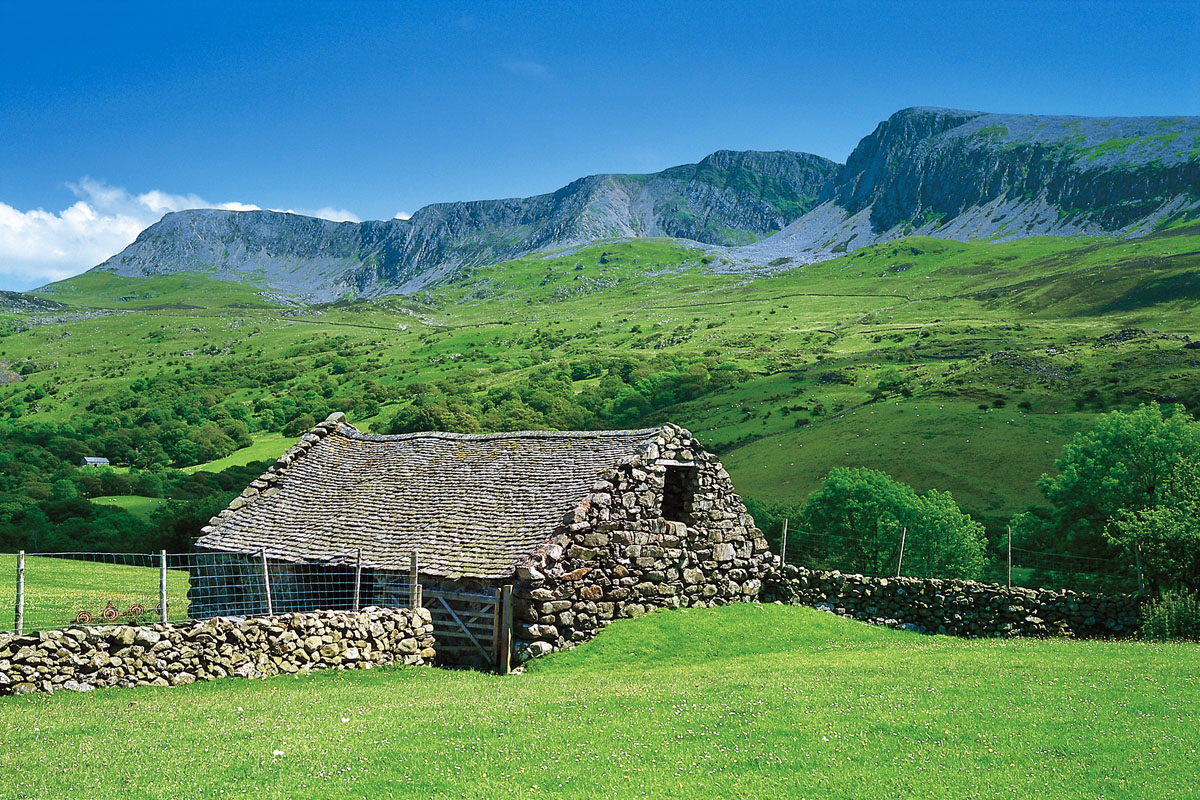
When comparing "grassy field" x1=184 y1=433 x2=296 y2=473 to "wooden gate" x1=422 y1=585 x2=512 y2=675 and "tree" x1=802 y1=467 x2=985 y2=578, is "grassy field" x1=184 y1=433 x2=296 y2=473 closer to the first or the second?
"tree" x1=802 y1=467 x2=985 y2=578

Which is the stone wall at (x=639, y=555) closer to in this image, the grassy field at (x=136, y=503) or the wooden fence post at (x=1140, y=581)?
the wooden fence post at (x=1140, y=581)

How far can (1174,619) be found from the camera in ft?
76.3

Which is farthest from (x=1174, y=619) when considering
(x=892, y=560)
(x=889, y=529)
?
(x=889, y=529)

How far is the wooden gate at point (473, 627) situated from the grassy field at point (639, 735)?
155 cm

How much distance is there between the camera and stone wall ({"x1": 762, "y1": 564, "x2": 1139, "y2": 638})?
25156 mm

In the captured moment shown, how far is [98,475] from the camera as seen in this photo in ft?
354

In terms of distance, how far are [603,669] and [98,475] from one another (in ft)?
360

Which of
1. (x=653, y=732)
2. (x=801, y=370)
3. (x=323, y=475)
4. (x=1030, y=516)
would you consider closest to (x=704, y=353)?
(x=801, y=370)

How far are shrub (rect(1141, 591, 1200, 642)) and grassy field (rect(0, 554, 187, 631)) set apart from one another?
26995mm

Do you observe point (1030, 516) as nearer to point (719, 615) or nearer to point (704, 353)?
point (719, 615)

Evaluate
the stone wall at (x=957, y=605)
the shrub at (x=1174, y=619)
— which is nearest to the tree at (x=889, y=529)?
the stone wall at (x=957, y=605)

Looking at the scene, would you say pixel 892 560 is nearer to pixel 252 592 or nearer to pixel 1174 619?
pixel 1174 619

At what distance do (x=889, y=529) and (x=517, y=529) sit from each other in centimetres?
3451

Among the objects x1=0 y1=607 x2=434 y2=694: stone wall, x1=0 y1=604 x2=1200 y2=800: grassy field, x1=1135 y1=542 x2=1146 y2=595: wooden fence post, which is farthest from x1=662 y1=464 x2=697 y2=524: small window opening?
x1=1135 y1=542 x2=1146 y2=595: wooden fence post
